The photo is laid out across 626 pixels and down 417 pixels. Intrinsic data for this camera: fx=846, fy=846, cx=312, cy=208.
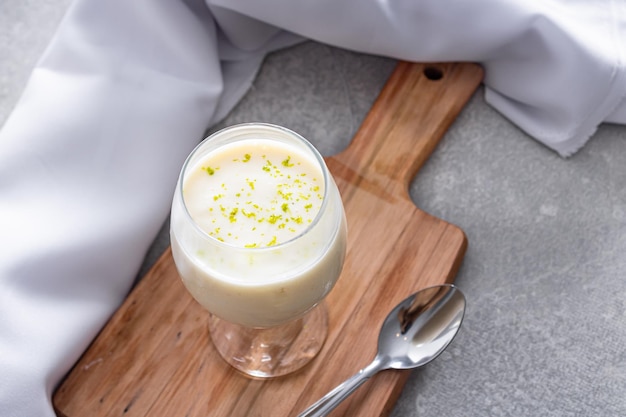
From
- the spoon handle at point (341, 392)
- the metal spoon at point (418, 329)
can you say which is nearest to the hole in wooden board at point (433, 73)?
the metal spoon at point (418, 329)

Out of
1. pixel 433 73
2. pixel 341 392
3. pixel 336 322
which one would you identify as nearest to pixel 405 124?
pixel 433 73

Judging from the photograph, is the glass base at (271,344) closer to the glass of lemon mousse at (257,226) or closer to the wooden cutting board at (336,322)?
the wooden cutting board at (336,322)

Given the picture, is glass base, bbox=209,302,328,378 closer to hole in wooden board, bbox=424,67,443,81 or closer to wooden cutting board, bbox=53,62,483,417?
wooden cutting board, bbox=53,62,483,417

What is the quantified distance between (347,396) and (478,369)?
0.62 ft

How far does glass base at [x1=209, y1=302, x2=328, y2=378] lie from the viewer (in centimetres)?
104

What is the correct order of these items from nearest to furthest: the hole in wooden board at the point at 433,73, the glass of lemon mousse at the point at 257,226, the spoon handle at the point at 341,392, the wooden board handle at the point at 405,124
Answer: the glass of lemon mousse at the point at 257,226, the spoon handle at the point at 341,392, the wooden board handle at the point at 405,124, the hole in wooden board at the point at 433,73

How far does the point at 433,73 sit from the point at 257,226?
0.54 metres

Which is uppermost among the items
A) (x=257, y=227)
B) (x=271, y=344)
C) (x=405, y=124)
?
(x=257, y=227)

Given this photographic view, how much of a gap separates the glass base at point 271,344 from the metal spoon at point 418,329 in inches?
3.1

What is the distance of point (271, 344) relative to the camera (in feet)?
3.51

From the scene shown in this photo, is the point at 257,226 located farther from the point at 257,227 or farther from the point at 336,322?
the point at 336,322

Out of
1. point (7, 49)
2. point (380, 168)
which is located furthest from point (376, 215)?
point (7, 49)

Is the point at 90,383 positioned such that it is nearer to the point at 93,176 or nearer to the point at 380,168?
the point at 93,176

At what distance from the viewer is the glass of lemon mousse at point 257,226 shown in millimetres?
852
